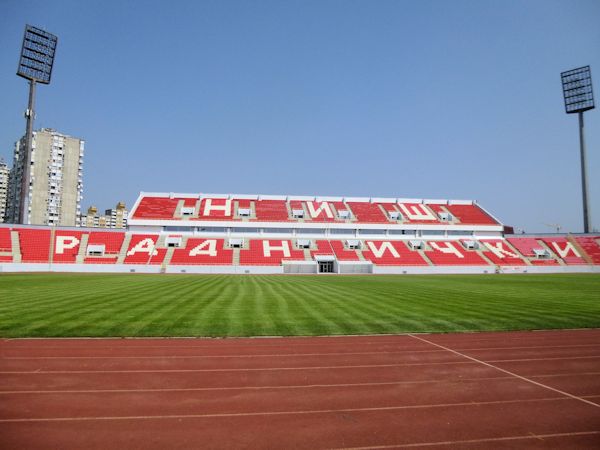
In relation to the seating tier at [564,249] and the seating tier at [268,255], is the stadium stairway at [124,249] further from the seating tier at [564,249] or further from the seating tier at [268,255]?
the seating tier at [564,249]

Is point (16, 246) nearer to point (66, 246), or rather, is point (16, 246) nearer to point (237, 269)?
point (66, 246)

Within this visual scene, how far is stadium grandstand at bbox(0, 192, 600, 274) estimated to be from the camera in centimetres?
4819

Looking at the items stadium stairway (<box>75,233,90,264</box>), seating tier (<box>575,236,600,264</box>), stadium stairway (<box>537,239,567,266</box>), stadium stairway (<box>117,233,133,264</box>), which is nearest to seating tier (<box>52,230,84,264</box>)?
stadium stairway (<box>75,233,90,264</box>)

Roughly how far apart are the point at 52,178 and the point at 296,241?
76209mm

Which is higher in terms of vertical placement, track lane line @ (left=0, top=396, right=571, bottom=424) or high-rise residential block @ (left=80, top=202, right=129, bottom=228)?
high-rise residential block @ (left=80, top=202, right=129, bottom=228)

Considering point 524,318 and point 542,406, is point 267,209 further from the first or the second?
point 542,406

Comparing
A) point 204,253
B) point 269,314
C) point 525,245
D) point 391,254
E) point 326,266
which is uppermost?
point 525,245

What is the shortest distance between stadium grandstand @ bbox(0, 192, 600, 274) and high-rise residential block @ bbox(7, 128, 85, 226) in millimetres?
47566

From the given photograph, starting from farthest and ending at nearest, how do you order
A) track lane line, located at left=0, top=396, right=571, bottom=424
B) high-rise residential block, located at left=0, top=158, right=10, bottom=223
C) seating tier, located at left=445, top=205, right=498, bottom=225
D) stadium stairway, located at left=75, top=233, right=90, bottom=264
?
1. high-rise residential block, located at left=0, top=158, right=10, bottom=223
2. seating tier, located at left=445, top=205, right=498, bottom=225
3. stadium stairway, located at left=75, top=233, right=90, bottom=264
4. track lane line, located at left=0, top=396, right=571, bottom=424

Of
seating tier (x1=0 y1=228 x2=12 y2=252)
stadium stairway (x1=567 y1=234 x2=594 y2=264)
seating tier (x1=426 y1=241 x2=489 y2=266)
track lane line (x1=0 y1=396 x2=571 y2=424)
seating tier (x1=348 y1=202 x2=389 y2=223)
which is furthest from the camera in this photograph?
seating tier (x1=348 y1=202 x2=389 y2=223)

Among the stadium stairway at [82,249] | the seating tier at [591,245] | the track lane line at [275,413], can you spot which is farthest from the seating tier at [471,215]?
the track lane line at [275,413]

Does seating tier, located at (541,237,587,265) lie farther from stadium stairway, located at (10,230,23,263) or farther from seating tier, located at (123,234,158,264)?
stadium stairway, located at (10,230,23,263)

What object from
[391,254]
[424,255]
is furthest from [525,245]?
[391,254]

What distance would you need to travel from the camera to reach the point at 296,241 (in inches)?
2282
